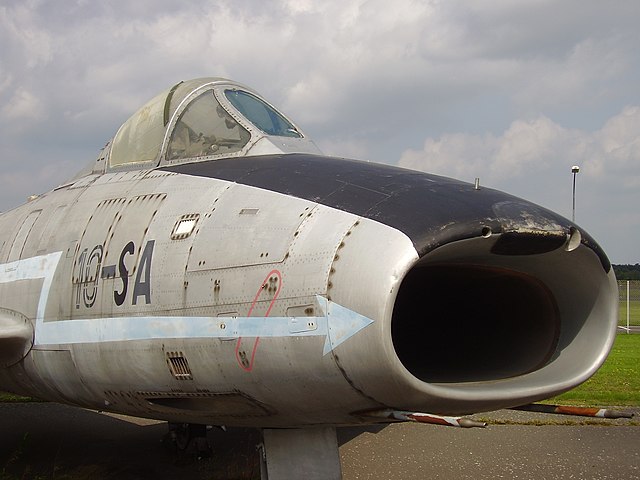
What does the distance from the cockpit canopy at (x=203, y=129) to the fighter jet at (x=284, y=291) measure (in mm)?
17

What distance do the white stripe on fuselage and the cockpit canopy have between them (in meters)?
1.12

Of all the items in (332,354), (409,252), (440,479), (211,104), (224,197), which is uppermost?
(211,104)

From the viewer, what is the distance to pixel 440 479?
23.7ft

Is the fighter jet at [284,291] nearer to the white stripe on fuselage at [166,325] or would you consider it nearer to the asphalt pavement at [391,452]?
the white stripe on fuselage at [166,325]

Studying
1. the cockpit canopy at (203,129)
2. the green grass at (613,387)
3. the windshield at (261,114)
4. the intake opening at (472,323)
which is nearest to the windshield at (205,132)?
the cockpit canopy at (203,129)

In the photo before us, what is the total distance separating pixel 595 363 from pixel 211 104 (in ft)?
11.5

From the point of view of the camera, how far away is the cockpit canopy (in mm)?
5586

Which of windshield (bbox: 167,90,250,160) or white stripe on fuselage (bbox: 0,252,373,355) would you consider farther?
windshield (bbox: 167,90,250,160)

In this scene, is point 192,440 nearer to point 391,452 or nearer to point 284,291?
point 391,452

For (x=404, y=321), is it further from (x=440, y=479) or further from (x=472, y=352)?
(x=440, y=479)

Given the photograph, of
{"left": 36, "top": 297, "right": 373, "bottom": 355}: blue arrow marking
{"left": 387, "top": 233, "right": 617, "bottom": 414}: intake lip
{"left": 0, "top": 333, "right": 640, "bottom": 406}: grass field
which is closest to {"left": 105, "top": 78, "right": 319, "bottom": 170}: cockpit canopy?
{"left": 36, "top": 297, "right": 373, "bottom": 355}: blue arrow marking

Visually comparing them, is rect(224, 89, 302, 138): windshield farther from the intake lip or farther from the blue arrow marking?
the blue arrow marking

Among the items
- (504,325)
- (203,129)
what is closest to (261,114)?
(203,129)

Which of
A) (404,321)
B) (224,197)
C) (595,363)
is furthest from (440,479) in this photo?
(224,197)
